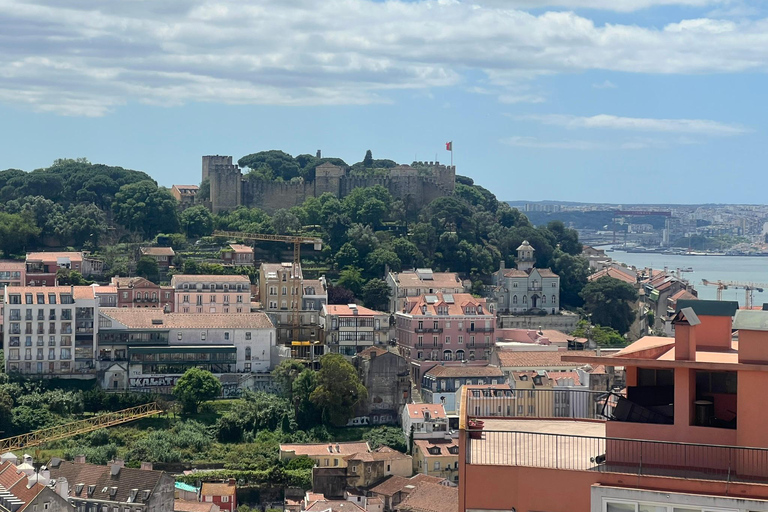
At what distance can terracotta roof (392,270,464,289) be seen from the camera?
6069 centimetres

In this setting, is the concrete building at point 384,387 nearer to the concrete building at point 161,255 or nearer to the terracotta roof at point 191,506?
the terracotta roof at point 191,506

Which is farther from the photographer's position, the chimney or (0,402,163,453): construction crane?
(0,402,163,453): construction crane

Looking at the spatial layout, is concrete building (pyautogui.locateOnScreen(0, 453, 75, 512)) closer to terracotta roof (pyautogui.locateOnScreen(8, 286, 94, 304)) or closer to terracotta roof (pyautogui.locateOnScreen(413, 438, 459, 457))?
terracotta roof (pyautogui.locateOnScreen(413, 438, 459, 457))

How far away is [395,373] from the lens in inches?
1957

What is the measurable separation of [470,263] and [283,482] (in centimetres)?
2889

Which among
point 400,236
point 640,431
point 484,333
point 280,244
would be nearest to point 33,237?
point 280,244

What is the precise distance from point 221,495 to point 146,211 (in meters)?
32.0

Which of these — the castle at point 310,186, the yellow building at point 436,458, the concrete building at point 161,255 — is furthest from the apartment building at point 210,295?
the castle at point 310,186

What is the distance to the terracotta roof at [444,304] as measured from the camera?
54.7 meters

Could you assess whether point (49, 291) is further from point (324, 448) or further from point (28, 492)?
point (28, 492)

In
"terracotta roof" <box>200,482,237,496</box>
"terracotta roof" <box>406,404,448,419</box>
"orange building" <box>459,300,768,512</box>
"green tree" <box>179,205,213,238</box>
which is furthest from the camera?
"green tree" <box>179,205,213,238</box>

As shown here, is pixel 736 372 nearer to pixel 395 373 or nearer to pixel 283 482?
pixel 283 482

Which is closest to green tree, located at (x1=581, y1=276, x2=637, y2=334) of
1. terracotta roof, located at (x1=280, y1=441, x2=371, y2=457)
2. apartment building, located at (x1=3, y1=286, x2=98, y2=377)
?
terracotta roof, located at (x1=280, y1=441, x2=371, y2=457)

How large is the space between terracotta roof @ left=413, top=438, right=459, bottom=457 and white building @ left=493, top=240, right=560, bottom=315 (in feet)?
70.2
